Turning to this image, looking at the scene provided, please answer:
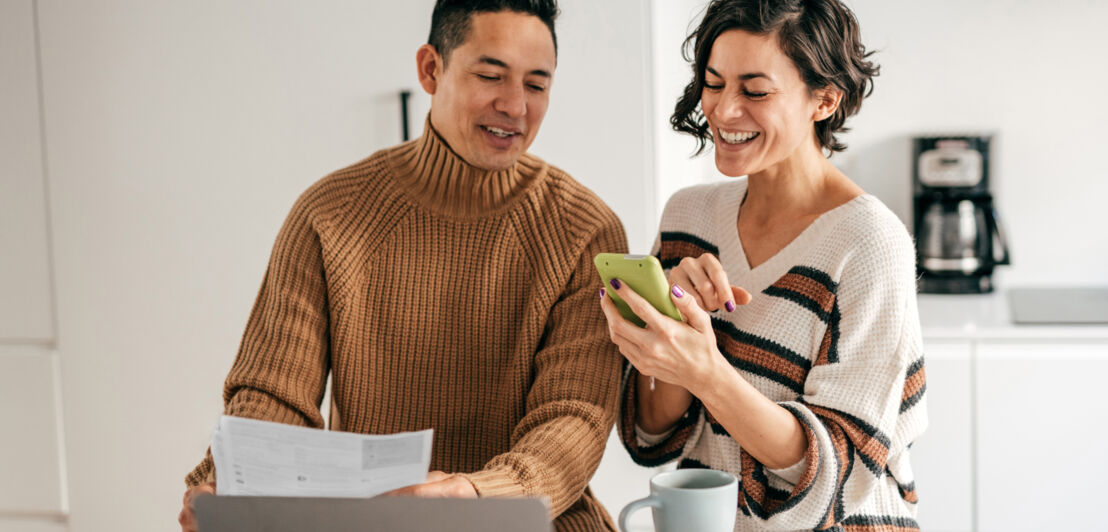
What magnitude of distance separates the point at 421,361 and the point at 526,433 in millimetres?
193

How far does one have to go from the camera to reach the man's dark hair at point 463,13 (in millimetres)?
1229

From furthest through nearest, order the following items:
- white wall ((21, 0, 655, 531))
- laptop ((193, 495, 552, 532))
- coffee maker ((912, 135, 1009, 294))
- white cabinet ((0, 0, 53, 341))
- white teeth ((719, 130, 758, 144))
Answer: coffee maker ((912, 135, 1009, 294))
white cabinet ((0, 0, 53, 341))
white wall ((21, 0, 655, 531))
white teeth ((719, 130, 758, 144))
laptop ((193, 495, 552, 532))

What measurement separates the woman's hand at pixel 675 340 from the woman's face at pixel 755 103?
0.76 feet

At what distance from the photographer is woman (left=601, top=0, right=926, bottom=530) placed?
1063mm

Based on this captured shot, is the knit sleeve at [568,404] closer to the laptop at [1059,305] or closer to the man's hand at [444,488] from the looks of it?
the man's hand at [444,488]

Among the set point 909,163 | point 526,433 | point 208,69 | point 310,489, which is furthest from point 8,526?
point 909,163

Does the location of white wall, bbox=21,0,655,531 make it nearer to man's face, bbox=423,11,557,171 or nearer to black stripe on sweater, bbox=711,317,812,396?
man's face, bbox=423,11,557,171

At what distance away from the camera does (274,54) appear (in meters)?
2.03

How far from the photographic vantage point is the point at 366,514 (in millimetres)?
762

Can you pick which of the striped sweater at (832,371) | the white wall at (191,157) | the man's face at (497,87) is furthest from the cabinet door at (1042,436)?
the man's face at (497,87)

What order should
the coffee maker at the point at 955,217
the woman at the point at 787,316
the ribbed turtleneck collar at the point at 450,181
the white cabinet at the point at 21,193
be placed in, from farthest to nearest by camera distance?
the coffee maker at the point at 955,217 < the white cabinet at the point at 21,193 < the ribbed turtleneck collar at the point at 450,181 < the woman at the point at 787,316

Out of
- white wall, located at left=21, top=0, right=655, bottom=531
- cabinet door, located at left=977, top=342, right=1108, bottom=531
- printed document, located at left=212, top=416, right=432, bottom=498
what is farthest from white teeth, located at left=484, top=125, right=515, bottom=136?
cabinet door, located at left=977, top=342, right=1108, bottom=531

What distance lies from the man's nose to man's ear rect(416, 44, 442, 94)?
112mm

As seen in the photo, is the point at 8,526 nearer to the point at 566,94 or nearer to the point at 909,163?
the point at 566,94
